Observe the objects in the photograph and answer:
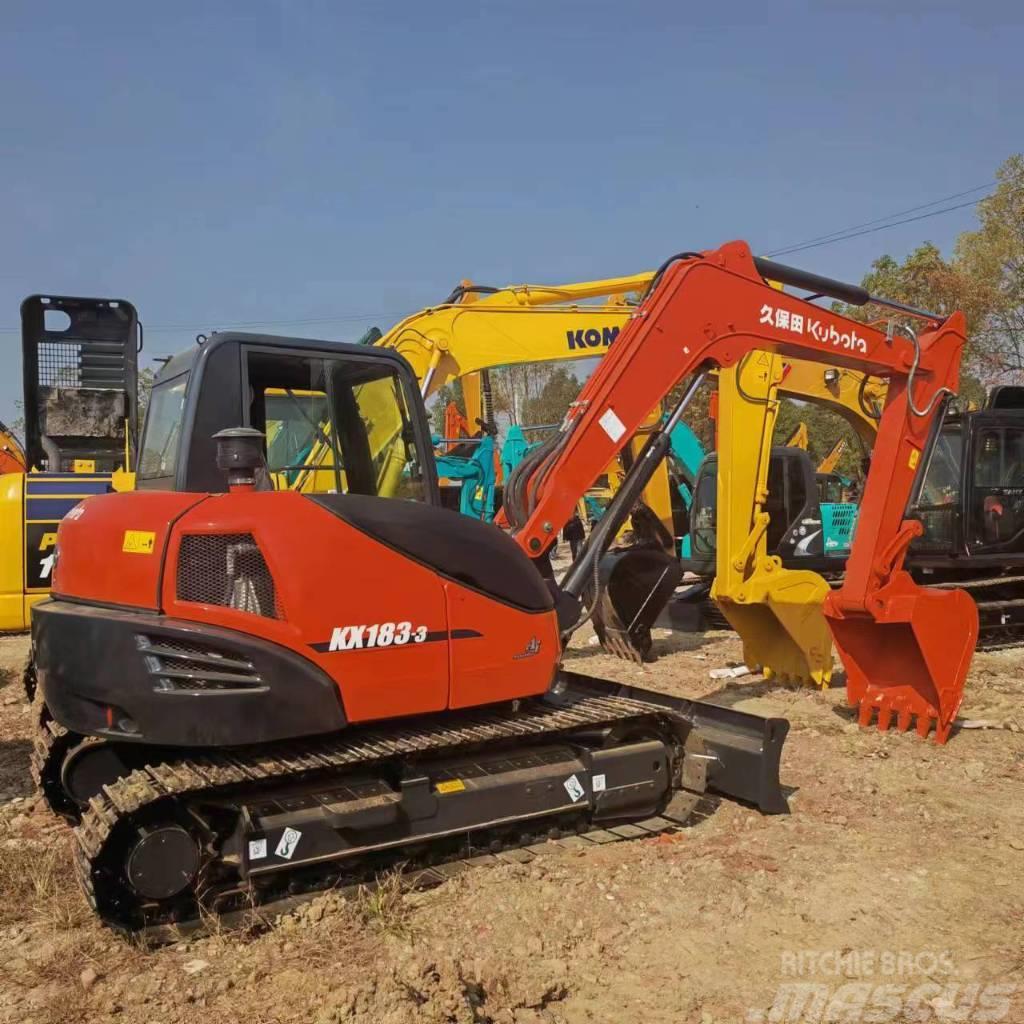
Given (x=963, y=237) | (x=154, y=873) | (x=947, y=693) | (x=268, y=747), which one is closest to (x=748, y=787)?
(x=947, y=693)

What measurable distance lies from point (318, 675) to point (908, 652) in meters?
4.24

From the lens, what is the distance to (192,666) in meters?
3.62

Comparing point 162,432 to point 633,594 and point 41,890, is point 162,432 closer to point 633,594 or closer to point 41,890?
point 41,890

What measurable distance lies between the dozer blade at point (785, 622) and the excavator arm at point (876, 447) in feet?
3.30

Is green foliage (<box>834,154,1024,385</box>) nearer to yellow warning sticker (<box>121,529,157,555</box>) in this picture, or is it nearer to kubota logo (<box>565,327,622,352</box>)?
kubota logo (<box>565,327,622,352</box>)

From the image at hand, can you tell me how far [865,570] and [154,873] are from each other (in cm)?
457

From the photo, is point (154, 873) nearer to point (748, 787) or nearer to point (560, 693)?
point (560, 693)

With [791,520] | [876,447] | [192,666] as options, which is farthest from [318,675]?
[791,520]

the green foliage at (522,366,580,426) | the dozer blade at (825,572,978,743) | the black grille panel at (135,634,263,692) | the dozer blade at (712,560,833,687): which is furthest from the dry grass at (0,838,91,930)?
the green foliage at (522,366,580,426)

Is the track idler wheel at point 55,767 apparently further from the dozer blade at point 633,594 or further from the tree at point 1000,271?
the tree at point 1000,271

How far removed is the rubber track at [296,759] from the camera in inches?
135

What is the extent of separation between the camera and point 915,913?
3.86 m

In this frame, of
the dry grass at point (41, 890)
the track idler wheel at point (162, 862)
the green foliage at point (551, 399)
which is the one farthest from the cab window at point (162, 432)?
the green foliage at point (551, 399)

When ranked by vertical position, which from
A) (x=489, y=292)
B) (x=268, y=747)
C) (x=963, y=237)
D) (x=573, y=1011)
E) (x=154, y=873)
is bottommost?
(x=573, y=1011)
